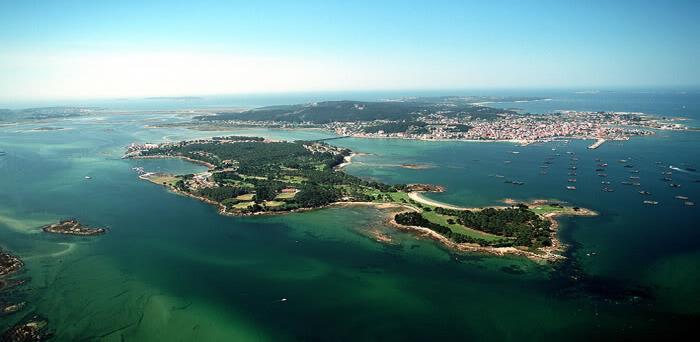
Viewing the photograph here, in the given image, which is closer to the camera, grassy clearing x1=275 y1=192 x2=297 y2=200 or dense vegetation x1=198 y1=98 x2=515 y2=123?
grassy clearing x1=275 y1=192 x2=297 y2=200

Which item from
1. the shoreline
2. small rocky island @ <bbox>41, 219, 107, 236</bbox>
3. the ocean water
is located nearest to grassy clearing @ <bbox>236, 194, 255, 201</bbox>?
the shoreline

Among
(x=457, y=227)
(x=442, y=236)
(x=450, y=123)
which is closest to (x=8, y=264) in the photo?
(x=442, y=236)

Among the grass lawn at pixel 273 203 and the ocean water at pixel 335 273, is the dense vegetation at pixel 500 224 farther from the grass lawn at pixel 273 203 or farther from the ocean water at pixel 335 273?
the grass lawn at pixel 273 203

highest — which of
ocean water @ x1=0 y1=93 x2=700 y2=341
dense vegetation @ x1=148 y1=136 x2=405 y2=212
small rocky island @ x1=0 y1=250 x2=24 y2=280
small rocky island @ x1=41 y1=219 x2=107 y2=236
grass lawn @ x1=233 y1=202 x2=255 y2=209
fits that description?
dense vegetation @ x1=148 y1=136 x2=405 y2=212

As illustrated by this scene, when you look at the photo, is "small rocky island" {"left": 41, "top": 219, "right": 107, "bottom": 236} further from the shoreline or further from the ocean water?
the shoreline

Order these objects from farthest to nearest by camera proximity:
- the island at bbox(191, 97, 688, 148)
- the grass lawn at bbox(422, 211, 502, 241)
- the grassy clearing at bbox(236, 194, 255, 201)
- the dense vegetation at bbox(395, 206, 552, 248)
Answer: the island at bbox(191, 97, 688, 148)
the grassy clearing at bbox(236, 194, 255, 201)
the grass lawn at bbox(422, 211, 502, 241)
the dense vegetation at bbox(395, 206, 552, 248)

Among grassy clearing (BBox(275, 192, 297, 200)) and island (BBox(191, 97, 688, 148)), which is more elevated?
island (BBox(191, 97, 688, 148))

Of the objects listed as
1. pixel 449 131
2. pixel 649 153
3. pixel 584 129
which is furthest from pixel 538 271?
pixel 584 129

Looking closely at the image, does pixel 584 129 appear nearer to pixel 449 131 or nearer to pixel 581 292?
pixel 449 131

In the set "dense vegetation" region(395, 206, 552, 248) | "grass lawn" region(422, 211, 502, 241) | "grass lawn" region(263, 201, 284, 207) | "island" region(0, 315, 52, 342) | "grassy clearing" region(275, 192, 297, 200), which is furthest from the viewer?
"grassy clearing" region(275, 192, 297, 200)
